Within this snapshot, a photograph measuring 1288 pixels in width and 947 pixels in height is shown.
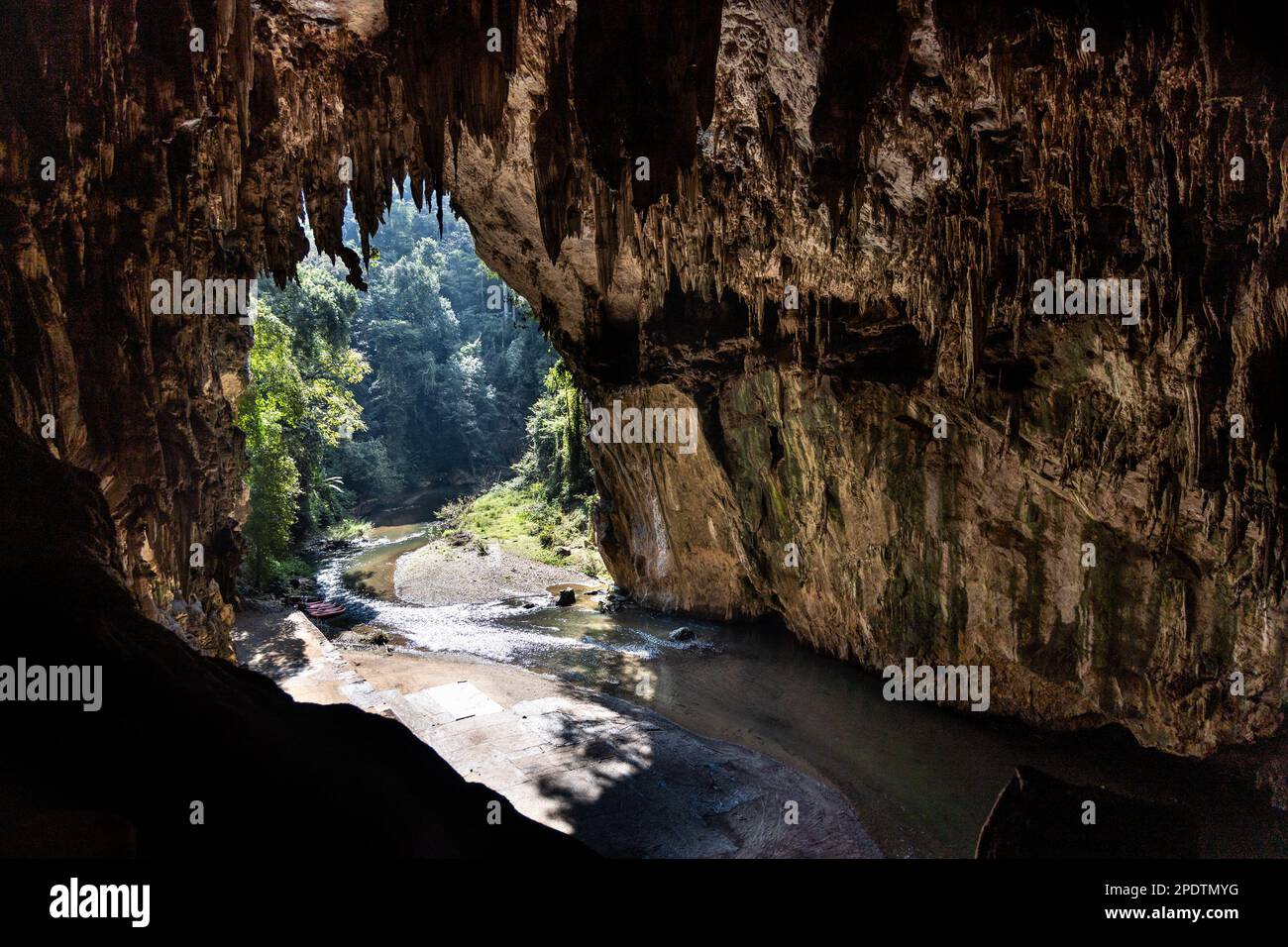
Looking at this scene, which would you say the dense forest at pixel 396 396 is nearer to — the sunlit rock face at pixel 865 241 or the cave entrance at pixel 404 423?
the cave entrance at pixel 404 423

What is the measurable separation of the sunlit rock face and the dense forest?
7623 mm

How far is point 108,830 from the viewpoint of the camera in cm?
215

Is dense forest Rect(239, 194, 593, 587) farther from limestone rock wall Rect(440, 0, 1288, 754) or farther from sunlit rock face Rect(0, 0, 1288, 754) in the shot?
limestone rock wall Rect(440, 0, 1288, 754)

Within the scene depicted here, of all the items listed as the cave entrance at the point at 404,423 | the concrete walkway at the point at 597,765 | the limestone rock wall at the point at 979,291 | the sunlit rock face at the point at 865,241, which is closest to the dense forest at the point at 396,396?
the cave entrance at the point at 404,423

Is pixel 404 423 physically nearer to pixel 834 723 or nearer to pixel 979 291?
pixel 834 723

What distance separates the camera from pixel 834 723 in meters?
11.1

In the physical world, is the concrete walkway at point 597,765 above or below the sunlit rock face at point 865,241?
below

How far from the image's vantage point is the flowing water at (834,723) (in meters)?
8.21

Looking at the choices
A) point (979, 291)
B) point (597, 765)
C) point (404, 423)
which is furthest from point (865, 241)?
point (404, 423)

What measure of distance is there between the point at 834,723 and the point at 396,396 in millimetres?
38954

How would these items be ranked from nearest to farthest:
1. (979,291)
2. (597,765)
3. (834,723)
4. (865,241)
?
(979,291) → (597,765) → (865,241) → (834,723)

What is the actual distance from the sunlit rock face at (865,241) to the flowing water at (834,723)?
0.74 m

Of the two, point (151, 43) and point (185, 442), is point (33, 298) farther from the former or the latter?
point (185, 442)

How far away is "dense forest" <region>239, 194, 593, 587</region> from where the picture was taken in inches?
756
